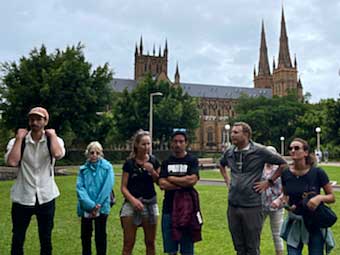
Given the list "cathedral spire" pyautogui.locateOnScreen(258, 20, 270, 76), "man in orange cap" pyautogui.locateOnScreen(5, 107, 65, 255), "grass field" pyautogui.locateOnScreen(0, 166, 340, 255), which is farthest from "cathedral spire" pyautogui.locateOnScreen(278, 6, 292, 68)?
"man in orange cap" pyautogui.locateOnScreen(5, 107, 65, 255)

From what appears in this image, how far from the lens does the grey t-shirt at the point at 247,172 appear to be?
17.8ft

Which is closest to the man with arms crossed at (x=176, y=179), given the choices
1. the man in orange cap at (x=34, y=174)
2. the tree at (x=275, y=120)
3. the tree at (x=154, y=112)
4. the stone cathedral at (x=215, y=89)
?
the man in orange cap at (x=34, y=174)

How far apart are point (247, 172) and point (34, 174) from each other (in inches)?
104

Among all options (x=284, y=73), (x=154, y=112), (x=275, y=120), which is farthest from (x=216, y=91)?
(x=154, y=112)

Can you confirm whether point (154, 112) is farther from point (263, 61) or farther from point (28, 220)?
point (263, 61)

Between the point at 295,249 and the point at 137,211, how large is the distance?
2.04 m

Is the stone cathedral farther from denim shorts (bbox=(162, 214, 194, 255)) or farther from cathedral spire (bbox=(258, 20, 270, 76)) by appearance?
denim shorts (bbox=(162, 214, 194, 255))

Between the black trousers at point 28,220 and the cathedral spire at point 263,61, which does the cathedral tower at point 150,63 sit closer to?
the cathedral spire at point 263,61

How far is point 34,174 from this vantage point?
5.24 meters

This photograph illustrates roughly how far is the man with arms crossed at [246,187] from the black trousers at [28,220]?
7.53ft

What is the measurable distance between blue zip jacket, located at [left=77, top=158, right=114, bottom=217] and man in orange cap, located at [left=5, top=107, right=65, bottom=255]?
0.90m

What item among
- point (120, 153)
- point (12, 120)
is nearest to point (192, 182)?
point (12, 120)

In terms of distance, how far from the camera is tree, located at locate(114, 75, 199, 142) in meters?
57.9

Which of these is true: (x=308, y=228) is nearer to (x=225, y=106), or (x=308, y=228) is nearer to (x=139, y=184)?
(x=139, y=184)
